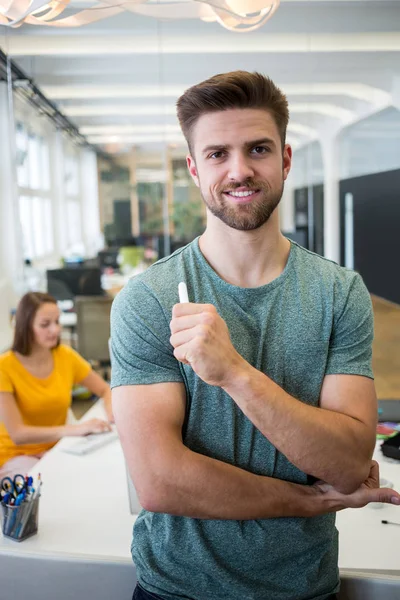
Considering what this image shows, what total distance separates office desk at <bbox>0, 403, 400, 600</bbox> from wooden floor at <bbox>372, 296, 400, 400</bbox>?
2159 mm

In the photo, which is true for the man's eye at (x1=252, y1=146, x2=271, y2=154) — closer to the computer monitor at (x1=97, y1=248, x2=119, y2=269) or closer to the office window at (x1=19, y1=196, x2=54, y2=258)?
the office window at (x1=19, y1=196, x2=54, y2=258)

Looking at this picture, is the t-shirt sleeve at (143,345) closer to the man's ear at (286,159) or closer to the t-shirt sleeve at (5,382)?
the man's ear at (286,159)

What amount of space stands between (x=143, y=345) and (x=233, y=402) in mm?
216

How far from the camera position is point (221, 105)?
1341mm

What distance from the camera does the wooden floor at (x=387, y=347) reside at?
4.08 metres

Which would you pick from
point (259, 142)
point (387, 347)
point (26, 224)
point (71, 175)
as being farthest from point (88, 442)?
point (71, 175)

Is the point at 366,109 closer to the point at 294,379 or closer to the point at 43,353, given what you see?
the point at 43,353

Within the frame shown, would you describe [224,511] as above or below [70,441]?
above

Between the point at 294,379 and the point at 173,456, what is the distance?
30 cm

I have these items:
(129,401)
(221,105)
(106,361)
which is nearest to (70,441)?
(129,401)

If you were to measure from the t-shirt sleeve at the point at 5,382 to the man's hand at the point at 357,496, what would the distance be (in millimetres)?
1968

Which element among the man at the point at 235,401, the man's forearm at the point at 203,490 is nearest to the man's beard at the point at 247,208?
the man at the point at 235,401

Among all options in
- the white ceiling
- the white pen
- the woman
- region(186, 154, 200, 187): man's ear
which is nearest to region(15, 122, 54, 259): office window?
the white ceiling

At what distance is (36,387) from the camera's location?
310 centimetres
